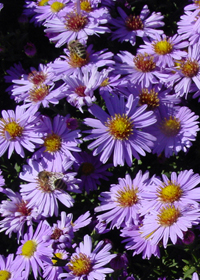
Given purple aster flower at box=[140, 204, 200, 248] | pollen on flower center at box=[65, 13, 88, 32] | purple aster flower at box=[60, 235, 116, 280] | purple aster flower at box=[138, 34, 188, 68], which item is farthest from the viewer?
pollen on flower center at box=[65, 13, 88, 32]

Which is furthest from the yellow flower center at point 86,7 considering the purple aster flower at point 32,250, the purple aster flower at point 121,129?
the purple aster flower at point 32,250

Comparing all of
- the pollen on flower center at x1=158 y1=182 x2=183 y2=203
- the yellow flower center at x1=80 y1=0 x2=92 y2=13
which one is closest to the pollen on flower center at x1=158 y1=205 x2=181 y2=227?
the pollen on flower center at x1=158 y1=182 x2=183 y2=203

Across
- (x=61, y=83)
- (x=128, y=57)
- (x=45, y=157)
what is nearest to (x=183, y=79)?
(x=128, y=57)

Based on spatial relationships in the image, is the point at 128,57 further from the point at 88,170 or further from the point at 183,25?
the point at 88,170

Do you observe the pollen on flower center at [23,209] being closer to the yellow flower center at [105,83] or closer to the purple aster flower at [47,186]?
the purple aster flower at [47,186]

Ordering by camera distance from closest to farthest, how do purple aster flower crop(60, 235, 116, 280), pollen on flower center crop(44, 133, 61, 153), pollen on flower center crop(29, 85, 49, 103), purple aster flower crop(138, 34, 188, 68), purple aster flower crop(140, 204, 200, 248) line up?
purple aster flower crop(140, 204, 200, 248) → purple aster flower crop(60, 235, 116, 280) → pollen on flower center crop(44, 133, 61, 153) → pollen on flower center crop(29, 85, 49, 103) → purple aster flower crop(138, 34, 188, 68)

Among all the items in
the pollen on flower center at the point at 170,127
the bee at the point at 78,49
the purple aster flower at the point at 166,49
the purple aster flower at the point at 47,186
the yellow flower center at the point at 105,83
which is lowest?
the purple aster flower at the point at 47,186

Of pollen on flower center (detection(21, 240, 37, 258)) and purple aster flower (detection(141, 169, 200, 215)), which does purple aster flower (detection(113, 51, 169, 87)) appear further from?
pollen on flower center (detection(21, 240, 37, 258))
